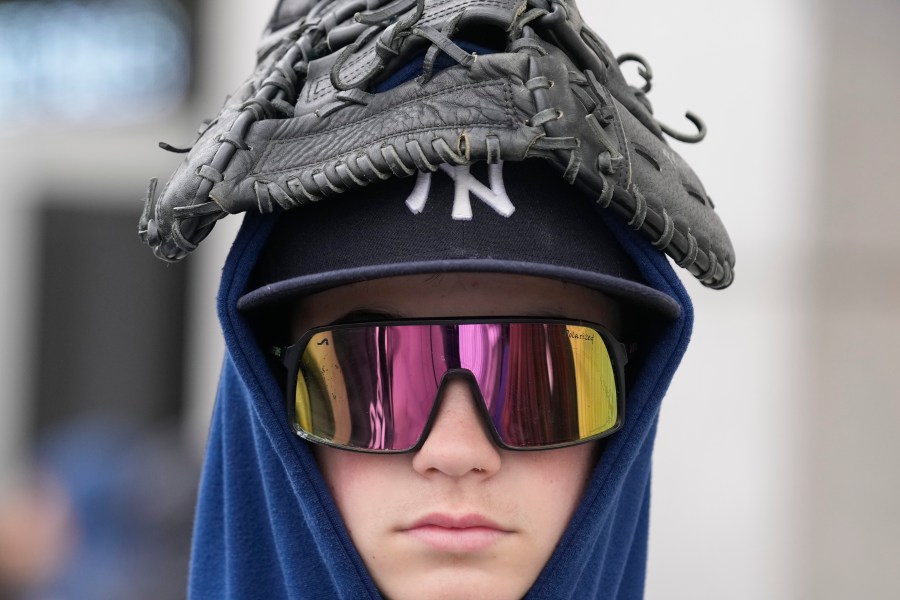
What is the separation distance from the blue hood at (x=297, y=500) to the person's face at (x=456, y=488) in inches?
1.4

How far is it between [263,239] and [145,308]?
177 inches

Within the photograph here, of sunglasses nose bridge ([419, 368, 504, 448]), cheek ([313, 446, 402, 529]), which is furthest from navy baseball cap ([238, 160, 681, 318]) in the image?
cheek ([313, 446, 402, 529])

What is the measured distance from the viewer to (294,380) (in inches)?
56.2

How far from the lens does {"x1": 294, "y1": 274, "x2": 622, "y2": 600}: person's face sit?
1331mm

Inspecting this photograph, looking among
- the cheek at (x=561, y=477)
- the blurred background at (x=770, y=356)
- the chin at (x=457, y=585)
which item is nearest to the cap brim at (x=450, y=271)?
the cheek at (x=561, y=477)

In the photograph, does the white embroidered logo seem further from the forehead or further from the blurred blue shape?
the blurred blue shape

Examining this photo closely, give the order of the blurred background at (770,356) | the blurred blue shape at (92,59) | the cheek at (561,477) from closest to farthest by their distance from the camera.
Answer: the cheek at (561,477) < the blurred background at (770,356) < the blurred blue shape at (92,59)

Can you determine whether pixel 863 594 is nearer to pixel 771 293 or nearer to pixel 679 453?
pixel 679 453

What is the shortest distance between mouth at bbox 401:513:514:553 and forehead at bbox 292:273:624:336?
0.28 m

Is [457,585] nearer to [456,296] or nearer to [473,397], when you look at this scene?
[473,397]

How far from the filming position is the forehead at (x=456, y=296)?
4.50 feet

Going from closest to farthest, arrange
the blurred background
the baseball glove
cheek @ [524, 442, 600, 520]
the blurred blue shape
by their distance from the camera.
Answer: the baseball glove → cheek @ [524, 442, 600, 520] → the blurred background → the blurred blue shape

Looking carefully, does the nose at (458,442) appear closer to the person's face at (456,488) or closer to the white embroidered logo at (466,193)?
the person's face at (456,488)

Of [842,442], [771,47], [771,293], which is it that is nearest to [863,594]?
[842,442]
